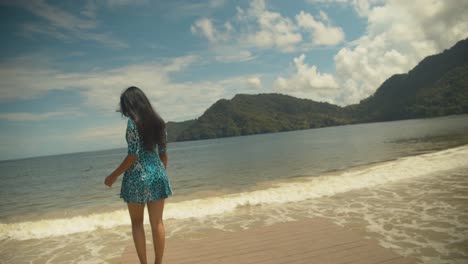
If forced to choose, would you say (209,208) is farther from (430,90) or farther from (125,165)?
(430,90)

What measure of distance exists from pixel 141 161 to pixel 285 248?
304 cm

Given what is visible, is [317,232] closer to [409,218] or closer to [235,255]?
[235,255]

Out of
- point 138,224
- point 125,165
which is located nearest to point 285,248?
point 138,224

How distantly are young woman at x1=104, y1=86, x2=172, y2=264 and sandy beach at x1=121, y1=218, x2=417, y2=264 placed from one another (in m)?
1.66

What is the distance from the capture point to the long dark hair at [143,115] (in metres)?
3.67

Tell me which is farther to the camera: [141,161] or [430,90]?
[430,90]

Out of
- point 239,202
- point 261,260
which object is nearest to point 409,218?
point 261,260

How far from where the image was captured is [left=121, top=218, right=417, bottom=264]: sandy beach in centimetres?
449

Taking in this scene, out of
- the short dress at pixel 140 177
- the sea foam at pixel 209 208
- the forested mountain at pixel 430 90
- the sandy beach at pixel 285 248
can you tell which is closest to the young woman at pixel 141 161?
the short dress at pixel 140 177

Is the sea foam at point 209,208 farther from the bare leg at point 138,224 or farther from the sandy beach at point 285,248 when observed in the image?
the bare leg at point 138,224

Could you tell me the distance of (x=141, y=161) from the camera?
12.3 ft

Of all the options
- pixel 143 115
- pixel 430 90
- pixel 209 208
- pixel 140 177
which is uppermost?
pixel 430 90

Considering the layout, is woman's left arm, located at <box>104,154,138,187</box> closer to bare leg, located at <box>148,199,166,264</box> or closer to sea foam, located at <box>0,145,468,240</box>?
bare leg, located at <box>148,199,166,264</box>

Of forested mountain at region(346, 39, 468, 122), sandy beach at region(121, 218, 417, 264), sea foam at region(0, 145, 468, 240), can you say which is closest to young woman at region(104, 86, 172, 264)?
sandy beach at region(121, 218, 417, 264)
